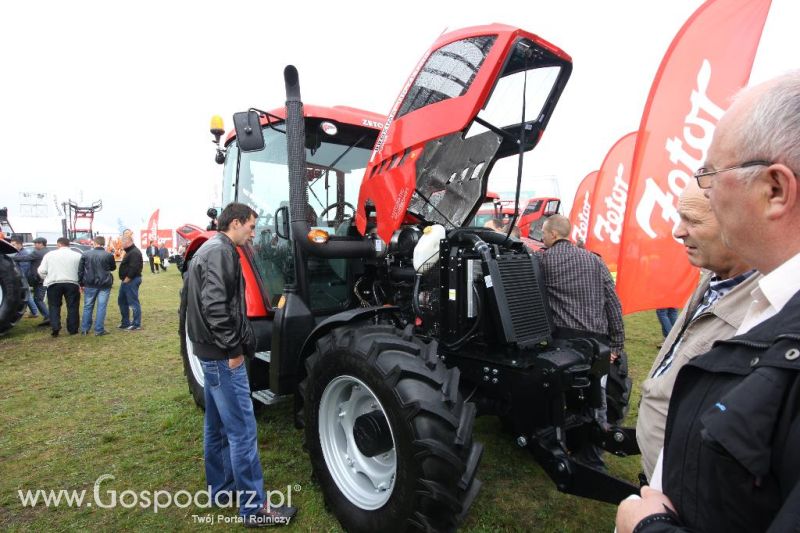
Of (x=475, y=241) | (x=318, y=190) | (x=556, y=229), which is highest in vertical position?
(x=318, y=190)

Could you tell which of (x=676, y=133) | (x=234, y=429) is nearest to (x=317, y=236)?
(x=234, y=429)

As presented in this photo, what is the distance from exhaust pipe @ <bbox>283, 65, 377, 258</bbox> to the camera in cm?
281

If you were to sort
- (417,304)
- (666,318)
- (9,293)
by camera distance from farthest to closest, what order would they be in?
(9,293)
(666,318)
(417,304)

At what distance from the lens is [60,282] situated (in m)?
7.61

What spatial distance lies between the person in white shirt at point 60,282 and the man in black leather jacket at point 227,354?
274 inches

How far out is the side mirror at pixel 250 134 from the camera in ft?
9.23

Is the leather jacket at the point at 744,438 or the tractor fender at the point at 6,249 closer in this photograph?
the leather jacket at the point at 744,438

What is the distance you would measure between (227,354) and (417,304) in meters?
1.20

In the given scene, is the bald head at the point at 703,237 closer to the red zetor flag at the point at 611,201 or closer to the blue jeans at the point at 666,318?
the blue jeans at the point at 666,318

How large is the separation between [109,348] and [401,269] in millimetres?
6137

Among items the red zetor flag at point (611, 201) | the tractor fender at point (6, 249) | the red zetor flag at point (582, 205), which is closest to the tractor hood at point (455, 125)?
the red zetor flag at point (611, 201)

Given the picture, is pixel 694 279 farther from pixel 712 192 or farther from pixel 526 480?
pixel 712 192

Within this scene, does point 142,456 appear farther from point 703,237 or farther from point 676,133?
point 676,133

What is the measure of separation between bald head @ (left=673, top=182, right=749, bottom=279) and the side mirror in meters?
Answer: 2.41
